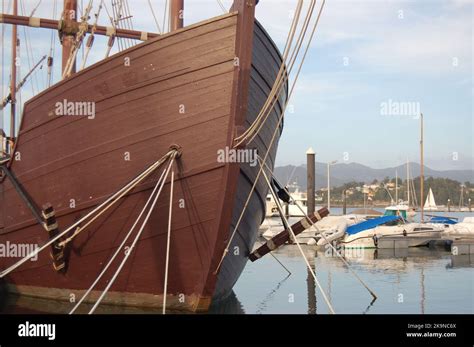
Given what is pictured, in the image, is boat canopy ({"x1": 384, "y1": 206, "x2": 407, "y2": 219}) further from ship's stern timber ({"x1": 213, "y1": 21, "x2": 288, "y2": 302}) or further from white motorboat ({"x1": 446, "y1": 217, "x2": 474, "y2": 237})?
ship's stern timber ({"x1": 213, "y1": 21, "x2": 288, "y2": 302})

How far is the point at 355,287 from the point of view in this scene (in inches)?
569

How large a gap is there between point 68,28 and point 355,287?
8832 mm

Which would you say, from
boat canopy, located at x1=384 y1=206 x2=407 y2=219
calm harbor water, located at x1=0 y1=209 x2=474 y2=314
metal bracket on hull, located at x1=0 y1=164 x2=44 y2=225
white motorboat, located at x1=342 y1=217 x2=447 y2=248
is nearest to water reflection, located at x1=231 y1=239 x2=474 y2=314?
calm harbor water, located at x1=0 y1=209 x2=474 y2=314

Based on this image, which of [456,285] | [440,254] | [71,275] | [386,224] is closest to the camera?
[71,275]

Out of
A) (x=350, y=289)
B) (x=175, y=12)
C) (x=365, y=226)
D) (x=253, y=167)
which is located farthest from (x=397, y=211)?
(x=253, y=167)

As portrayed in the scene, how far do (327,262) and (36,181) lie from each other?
11.7m

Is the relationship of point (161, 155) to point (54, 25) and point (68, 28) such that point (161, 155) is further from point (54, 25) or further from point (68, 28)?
point (54, 25)

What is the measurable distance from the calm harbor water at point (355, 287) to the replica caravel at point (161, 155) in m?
0.84

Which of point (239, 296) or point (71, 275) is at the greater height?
point (71, 275)

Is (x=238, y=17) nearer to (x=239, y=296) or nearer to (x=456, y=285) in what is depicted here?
(x=239, y=296)

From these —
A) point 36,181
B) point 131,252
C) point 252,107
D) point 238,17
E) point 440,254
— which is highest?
point 238,17

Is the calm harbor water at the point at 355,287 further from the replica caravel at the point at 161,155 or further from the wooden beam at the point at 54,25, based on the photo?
the wooden beam at the point at 54,25
